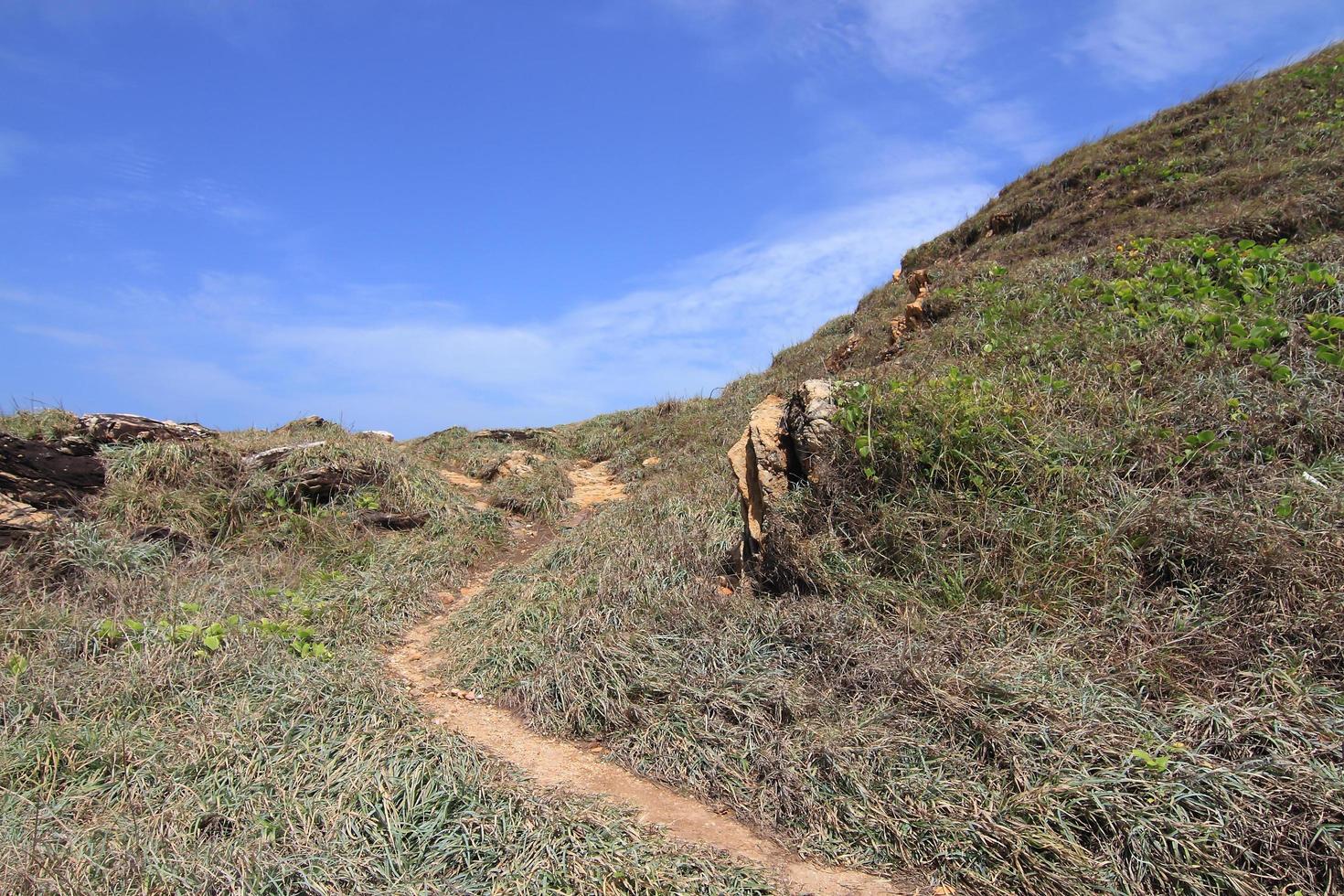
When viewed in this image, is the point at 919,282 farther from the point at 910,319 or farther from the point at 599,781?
the point at 599,781

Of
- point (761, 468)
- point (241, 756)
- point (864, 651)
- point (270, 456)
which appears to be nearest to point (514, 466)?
point (270, 456)

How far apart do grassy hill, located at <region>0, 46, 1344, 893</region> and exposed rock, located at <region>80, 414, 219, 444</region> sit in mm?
411

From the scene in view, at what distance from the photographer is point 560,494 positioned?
8.98 m

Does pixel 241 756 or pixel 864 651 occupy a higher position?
pixel 241 756

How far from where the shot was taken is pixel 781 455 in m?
5.06

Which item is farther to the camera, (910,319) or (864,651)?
(910,319)

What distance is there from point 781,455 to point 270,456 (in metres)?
5.43

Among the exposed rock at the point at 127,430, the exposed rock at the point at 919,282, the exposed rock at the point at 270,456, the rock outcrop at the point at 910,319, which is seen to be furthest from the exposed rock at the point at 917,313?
the exposed rock at the point at 127,430

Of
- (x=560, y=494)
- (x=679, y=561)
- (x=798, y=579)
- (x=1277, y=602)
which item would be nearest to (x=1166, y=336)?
(x=1277, y=602)

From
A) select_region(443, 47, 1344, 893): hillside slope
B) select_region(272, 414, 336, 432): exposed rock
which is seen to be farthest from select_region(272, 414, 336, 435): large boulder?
select_region(443, 47, 1344, 893): hillside slope

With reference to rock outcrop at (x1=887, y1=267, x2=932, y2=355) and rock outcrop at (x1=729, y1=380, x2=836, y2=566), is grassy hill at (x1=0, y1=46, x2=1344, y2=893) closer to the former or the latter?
rock outcrop at (x1=729, y1=380, x2=836, y2=566)

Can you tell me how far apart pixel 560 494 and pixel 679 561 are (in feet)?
13.1

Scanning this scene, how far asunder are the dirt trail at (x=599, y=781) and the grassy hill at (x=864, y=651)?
10 centimetres

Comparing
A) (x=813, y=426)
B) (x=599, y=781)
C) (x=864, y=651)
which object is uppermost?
(x=813, y=426)
